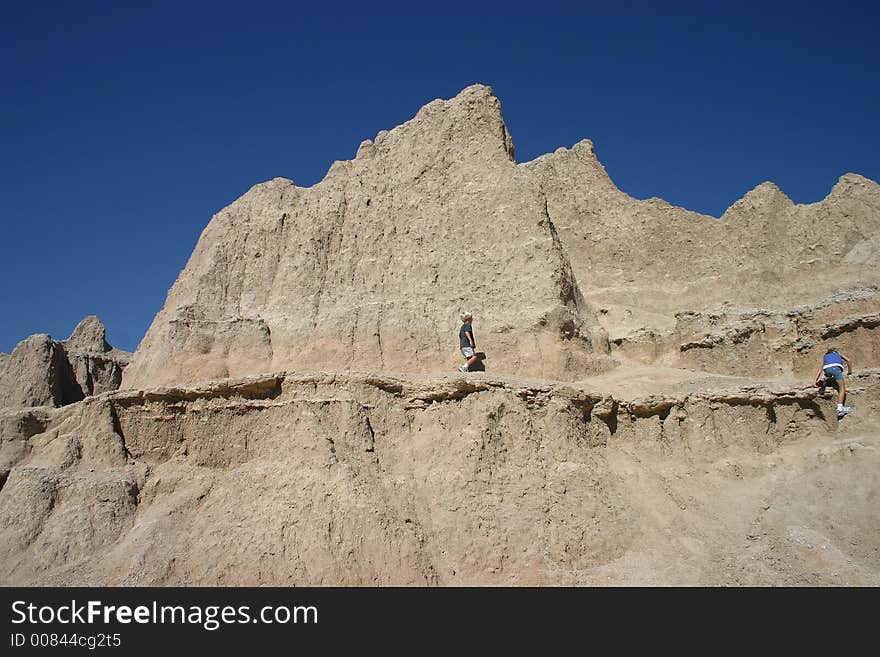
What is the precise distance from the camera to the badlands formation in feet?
41.9

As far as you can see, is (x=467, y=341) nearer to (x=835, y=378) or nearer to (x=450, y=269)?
(x=450, y=269)

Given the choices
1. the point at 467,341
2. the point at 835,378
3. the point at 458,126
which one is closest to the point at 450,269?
the point at 467,341

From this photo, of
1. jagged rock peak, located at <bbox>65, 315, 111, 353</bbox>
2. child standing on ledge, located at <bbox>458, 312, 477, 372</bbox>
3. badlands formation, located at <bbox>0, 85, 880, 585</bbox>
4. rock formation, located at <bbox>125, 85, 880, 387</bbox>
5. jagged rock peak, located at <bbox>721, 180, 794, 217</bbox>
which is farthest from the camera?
jagged rock peak, located at <bbox>65, 315, 111, 353</bbox>

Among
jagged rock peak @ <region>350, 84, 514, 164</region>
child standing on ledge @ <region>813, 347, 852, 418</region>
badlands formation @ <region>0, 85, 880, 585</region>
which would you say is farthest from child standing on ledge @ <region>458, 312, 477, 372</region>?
child standing on ledge @ <region>813, 347, 852, 418</region>

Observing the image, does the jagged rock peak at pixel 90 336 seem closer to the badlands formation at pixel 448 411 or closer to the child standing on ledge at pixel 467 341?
the badlands formation at pixel 448 411

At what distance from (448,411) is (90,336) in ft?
56.7

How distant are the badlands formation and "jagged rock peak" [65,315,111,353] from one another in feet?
15.1

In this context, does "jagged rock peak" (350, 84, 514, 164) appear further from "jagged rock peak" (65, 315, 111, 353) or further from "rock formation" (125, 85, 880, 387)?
"jagged rock peak" (65, 315, 111, 353)

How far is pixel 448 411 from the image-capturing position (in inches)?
576

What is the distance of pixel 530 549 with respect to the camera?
1265cm

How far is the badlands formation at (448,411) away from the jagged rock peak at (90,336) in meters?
4.61

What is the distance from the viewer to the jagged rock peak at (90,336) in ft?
85.8
